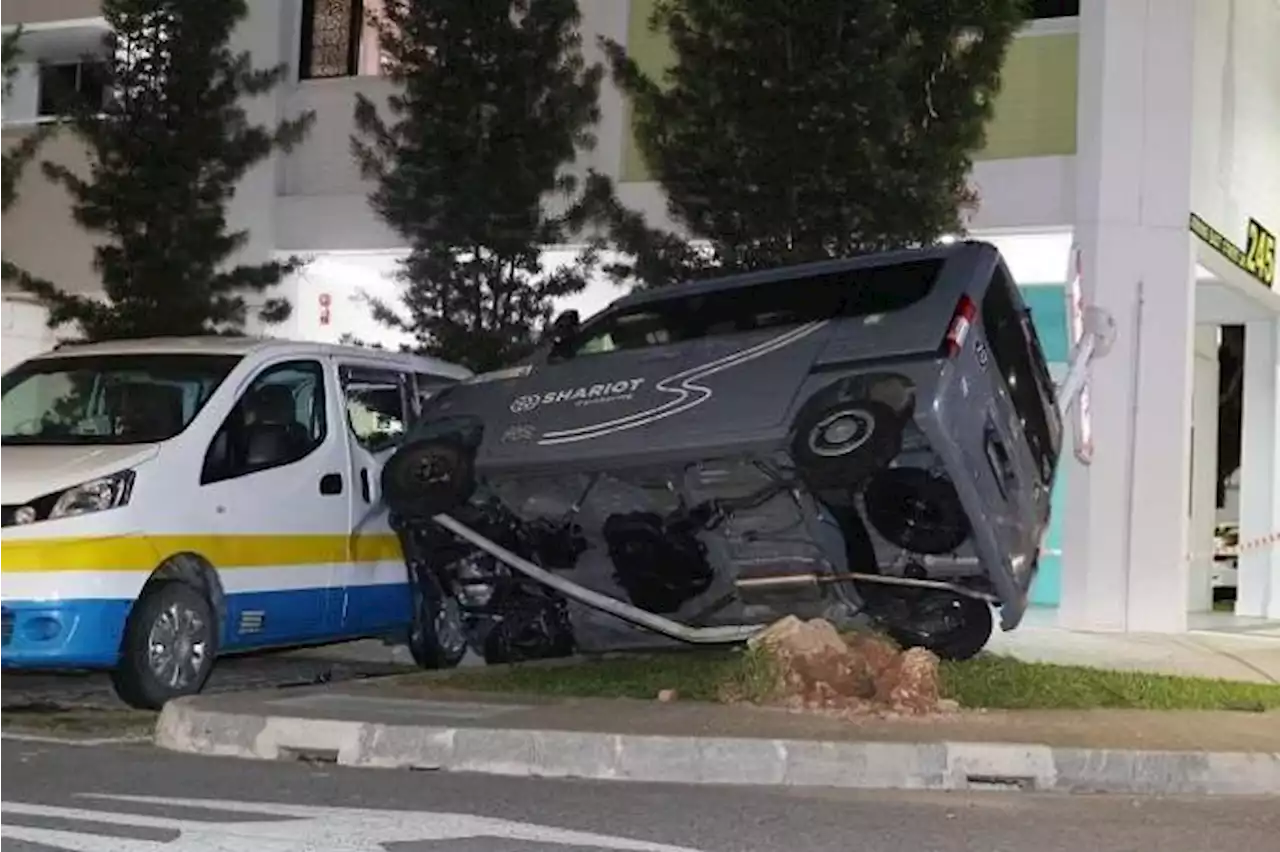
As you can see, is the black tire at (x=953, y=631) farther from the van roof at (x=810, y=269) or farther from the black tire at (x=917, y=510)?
the van roof at (x=810, y=269)

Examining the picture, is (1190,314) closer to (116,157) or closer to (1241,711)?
(1241,711)

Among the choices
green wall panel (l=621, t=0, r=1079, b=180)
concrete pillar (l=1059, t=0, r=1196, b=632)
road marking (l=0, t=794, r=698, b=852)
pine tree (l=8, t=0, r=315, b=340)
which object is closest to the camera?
road marking (l=0, t=794, r=698, b=852)

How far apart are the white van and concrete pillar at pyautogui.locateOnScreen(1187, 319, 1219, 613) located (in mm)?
10727

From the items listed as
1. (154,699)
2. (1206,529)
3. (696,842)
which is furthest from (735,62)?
(1206,529)

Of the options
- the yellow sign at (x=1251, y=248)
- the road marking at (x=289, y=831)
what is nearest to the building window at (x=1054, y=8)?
the yellow sign at (x=1251, y=248)

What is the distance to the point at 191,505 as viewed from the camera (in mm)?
8664

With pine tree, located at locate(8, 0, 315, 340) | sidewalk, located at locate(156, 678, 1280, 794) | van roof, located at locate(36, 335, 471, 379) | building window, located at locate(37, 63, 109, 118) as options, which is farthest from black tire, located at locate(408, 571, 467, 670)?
building window, located at locate(37, 63, 109, 118)

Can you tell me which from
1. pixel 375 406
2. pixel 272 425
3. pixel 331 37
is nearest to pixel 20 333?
pixel 331 37

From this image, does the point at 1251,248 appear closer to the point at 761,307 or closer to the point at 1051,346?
the point at 1051,346

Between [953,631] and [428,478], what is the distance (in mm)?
3089

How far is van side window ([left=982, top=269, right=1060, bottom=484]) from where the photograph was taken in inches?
328

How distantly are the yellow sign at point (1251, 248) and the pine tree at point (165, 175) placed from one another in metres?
7.99

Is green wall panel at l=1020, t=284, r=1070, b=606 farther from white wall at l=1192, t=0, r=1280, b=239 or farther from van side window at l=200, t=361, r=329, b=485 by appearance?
van side window at l=200, t=361, r=329, b=485

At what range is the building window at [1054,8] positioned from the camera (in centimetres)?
1412
